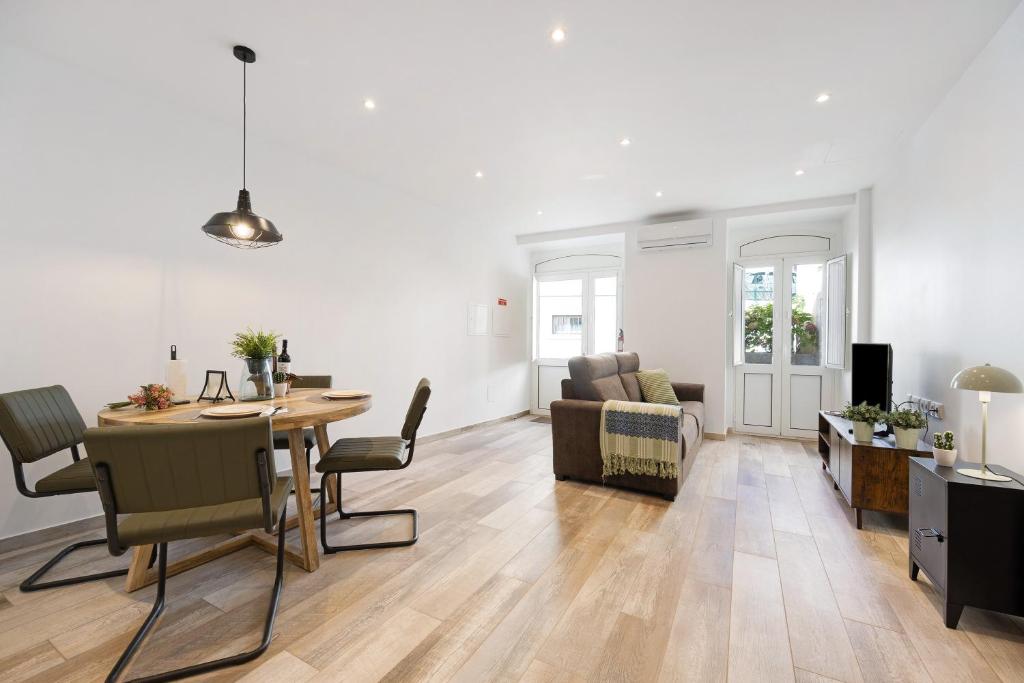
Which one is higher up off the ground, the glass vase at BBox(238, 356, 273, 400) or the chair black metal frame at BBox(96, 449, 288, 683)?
the glass vase at BBox(238, 356, 273, 400)

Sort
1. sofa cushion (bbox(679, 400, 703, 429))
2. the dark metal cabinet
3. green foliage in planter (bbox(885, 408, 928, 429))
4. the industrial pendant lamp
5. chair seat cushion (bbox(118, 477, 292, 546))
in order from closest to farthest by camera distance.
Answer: chair seat cushion (bbox(118, 477, 292, 546))
the dark metal cabinet
the industrial pendant lamp
green foliage in planter (bbox(885, 408, 928, 429))
sofa cushion (bbox(679, 400, 703, 429))

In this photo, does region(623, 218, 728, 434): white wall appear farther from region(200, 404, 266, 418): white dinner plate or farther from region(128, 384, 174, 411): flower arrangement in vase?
region(128, 384, 174, 411): flower arrangement in vase

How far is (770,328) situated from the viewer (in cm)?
532

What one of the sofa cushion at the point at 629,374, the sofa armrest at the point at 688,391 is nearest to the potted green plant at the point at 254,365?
the sofa cushion at the point at 629,374

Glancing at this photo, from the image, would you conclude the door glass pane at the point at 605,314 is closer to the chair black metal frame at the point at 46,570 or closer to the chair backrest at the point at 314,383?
the chair backrest at the point at 314,383

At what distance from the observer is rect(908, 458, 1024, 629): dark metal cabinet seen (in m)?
1.67

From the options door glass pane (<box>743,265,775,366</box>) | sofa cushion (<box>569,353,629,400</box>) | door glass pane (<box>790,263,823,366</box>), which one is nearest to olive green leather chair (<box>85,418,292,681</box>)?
sofa cushion (<box>569,353,629,400</box>)

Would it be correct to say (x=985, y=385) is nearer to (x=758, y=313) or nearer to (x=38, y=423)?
(x=758, y=313)

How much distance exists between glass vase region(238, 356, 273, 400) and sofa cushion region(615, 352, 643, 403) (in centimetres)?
329

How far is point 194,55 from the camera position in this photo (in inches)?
95.5

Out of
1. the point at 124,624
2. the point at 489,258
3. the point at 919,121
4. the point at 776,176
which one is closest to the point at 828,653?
the point at 124,624

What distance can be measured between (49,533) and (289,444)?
5.35ft

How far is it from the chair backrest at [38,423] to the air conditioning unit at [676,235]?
212 inches

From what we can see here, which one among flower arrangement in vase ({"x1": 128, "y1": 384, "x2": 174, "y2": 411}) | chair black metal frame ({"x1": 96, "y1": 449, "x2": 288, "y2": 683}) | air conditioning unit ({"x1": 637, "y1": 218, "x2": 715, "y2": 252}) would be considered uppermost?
air conditioning unit ({"x1": 637, "y1": 218, "x2": 715, "y2": 252})
